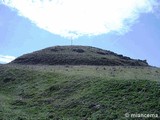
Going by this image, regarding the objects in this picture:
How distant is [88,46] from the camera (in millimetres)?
130250

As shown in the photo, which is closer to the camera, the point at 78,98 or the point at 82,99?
the point at 82,99

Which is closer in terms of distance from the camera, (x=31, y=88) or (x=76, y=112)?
(x=76, y=112)

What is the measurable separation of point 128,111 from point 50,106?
10958 mm

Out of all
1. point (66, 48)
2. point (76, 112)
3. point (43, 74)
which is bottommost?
point (76, 112)

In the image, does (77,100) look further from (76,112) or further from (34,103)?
(34,103)

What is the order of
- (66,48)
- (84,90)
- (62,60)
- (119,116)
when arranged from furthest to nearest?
(66,48) → (62,60) → (84,90) → (119,116)

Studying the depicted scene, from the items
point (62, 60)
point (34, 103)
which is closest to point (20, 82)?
point (34, 103)

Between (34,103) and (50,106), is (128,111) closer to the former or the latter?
(50,106)

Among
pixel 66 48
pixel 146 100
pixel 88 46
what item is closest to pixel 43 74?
pixel 146 100

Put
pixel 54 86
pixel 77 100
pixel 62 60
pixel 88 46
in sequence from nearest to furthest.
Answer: pixel 77 100
pixel 54 86
pixel 62 60
pixel 88 46

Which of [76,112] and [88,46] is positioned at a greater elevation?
[88,46]

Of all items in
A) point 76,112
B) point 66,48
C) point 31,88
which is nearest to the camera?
point 76,112

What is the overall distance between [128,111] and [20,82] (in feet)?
94.7

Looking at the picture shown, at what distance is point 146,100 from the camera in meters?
28.2
